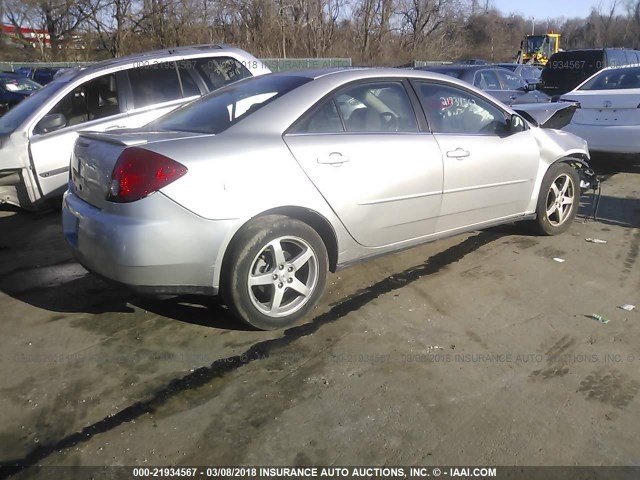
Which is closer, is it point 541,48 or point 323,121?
point 323,121

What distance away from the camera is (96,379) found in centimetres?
315

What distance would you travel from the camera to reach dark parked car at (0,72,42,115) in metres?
16.4

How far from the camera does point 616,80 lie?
8750 millimetres

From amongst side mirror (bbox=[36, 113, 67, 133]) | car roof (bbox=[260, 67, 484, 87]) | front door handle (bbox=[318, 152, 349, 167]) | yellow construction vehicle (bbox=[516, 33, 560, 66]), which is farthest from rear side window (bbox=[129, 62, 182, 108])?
yellow construction vehicle (bbox=[516, 33, 560, 66])

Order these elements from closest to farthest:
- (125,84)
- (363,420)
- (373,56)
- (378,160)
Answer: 1. (363,420)
2. (378,160)
3. (125,84)
4. (373,56)

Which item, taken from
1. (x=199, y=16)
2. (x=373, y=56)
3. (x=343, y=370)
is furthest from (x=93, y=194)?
(x=373, y=56)

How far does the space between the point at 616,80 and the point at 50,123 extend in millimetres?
7943

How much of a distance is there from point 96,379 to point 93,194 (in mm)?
1096

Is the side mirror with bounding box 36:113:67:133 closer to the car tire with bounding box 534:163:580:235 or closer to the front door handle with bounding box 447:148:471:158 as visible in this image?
the front door handle with bounding box 447:148:471:158

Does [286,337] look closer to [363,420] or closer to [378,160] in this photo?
[363,420]

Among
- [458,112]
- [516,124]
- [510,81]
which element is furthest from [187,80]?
[510,81]

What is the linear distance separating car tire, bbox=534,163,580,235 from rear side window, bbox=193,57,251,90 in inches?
153

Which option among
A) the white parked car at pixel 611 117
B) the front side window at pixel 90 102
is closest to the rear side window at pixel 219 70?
the front side window at pixel 90 102

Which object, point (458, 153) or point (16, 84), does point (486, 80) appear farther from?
point (16, 84)
